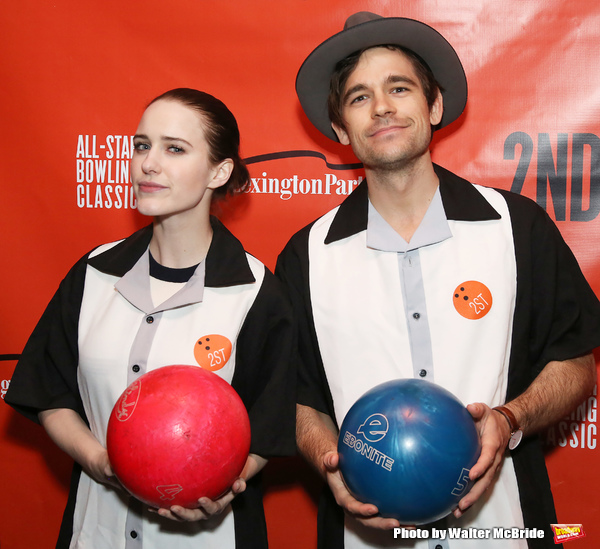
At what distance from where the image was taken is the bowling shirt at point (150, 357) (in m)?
1.84

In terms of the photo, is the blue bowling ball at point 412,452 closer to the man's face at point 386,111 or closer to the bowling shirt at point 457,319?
the bowling shirt at point 457,319

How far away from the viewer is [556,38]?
8.30ft

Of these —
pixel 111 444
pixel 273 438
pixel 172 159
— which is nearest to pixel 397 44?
pixel 172 159

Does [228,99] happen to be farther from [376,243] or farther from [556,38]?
[556,38]

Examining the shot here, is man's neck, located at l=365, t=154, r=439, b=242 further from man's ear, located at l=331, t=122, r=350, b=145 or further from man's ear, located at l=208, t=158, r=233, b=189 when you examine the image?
man's ear, located at l=208, t=158, r=233, b=189

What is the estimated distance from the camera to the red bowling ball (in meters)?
1.48

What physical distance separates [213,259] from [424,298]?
733 mm

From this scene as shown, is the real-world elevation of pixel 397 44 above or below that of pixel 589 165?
above

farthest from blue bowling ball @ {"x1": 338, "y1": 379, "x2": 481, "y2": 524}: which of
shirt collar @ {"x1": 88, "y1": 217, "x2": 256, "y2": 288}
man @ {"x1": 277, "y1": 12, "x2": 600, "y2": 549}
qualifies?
shirt collar @ {"x1": 88, "y1": 217, "x2": 256, "y2": 288}

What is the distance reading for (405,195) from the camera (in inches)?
82.6

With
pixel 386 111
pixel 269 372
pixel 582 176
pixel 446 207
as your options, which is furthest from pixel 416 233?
pixel 582 176

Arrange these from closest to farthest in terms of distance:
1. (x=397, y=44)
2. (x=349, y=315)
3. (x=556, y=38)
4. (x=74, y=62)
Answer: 1. (x=349, y=315)
2. (x=397, y=44)
3. (x=556, y=38)
4. (x=74, y=62)

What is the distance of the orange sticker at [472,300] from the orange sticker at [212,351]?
775mm

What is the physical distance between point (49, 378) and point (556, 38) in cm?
248
